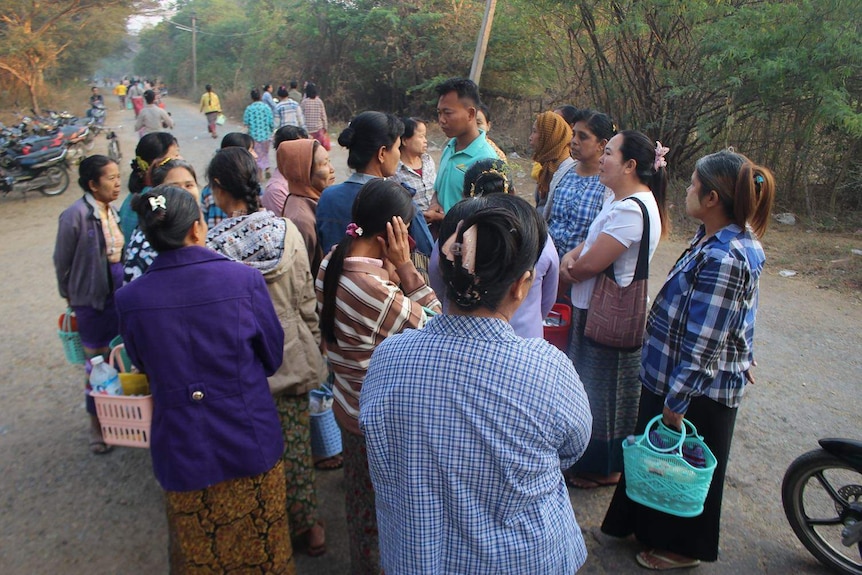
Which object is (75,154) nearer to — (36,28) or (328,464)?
(36,28)

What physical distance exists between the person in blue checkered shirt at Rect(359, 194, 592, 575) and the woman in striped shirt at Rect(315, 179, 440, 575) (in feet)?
2.00

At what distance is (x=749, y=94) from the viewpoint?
311 inches

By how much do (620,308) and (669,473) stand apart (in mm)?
848

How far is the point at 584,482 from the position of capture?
3.30m

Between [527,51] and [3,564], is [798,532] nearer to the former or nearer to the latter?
[3,564]

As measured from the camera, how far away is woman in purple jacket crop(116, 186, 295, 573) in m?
1.91

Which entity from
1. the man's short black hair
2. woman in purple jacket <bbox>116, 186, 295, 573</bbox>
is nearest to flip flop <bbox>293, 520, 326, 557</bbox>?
woman in purple jacket <bbox>116, 186, 295, 573</bbox>

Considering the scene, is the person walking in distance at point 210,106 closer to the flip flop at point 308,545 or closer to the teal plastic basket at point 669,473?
the flip flop at point 308,545

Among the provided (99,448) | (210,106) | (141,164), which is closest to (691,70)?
(141,164)

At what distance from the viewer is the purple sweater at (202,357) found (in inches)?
74.9

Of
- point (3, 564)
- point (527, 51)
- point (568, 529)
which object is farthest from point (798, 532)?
point (527, 51)

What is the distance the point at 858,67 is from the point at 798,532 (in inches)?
259

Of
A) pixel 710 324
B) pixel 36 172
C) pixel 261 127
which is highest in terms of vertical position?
pixel 710 324

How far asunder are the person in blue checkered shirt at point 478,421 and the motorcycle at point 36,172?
11.6m
